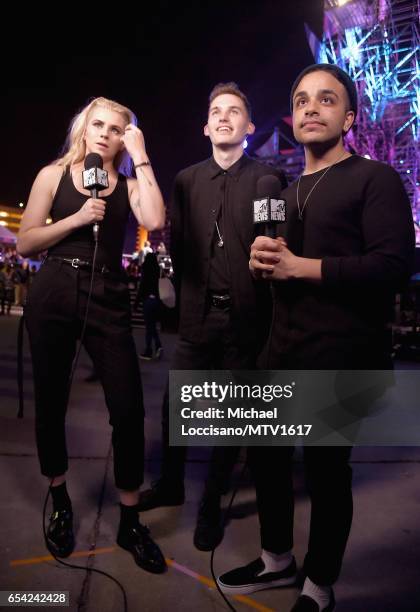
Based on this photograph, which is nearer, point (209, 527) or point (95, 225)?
point (95, 225)

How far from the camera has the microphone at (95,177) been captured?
6.14ft

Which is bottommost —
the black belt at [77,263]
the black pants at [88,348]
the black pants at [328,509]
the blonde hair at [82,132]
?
the black pants at [328,509]

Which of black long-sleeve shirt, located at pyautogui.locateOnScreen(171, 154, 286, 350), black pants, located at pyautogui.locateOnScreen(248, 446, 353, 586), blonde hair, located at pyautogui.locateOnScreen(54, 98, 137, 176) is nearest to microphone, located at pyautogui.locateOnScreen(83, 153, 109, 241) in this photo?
blonde hair, located at pyautogui.locateOnScreen(54, 98, 137, 176)

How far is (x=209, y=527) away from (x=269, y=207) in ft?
5.80

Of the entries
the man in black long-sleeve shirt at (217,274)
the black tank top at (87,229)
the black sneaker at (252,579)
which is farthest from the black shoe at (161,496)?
the black tank top at (87,229)

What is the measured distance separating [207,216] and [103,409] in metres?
2.97

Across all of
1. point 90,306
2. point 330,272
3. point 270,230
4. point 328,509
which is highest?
point 270,230

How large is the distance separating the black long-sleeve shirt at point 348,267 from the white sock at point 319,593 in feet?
3.05

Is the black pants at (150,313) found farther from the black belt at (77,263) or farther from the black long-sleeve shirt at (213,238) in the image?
the black belt at (77,263)

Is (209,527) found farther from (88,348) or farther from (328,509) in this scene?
(88,348)

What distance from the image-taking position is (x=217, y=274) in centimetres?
242

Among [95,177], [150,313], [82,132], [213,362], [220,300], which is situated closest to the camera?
[95,177]

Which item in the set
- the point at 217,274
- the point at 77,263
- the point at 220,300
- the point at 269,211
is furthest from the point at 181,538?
the point at 269,211

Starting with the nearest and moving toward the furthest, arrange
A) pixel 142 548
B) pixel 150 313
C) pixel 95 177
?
pixel 95 177
pixel 142 548
pixel 150 313
